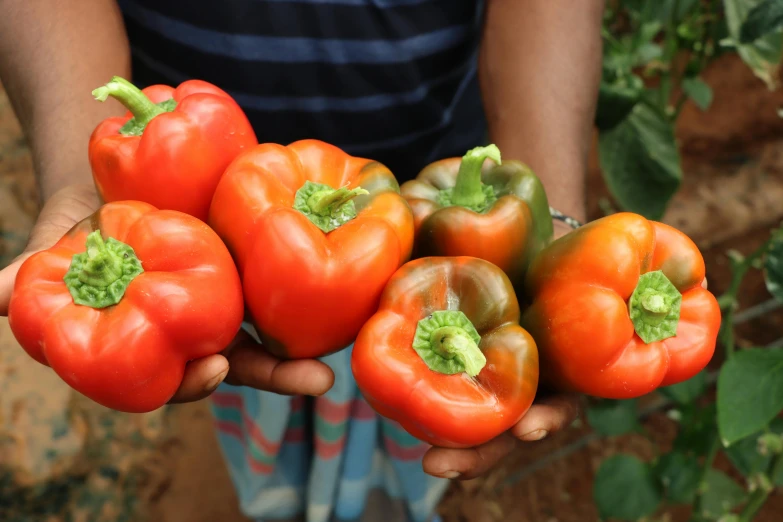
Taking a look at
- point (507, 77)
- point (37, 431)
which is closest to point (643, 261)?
point (507, 77)

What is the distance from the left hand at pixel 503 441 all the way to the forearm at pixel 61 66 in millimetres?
860

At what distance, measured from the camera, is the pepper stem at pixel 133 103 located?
1.06 m

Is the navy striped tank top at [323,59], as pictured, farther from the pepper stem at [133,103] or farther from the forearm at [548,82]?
the pepper stem at [133,103]

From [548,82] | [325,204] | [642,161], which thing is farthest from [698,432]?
[325,204]

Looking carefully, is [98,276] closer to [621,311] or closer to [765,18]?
[621,311]

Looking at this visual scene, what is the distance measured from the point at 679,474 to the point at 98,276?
1551 millimetres

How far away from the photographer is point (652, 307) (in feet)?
3.25

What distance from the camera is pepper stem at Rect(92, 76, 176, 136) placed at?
1061 millimetres

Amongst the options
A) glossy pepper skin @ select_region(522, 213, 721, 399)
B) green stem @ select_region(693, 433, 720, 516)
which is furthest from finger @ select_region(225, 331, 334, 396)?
green stem @ select_region(693, 433, 720, 516)

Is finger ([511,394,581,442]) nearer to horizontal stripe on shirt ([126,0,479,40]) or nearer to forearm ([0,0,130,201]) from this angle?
horizontal stripe on shirt ([126,0,479,40])

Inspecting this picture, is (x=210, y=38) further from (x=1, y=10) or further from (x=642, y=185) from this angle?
(x=642, y=185)

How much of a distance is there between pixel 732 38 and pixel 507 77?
514 millimetres

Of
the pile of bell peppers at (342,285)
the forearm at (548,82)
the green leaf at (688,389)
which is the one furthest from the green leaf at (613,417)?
the pile of bell peppers at (342,285)

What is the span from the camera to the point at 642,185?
181 centimetres
